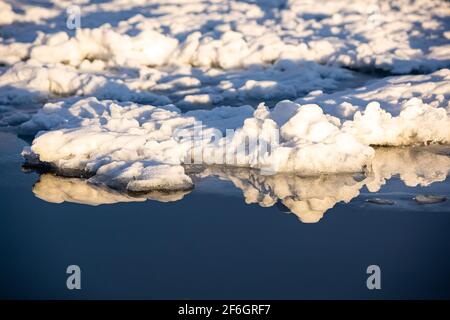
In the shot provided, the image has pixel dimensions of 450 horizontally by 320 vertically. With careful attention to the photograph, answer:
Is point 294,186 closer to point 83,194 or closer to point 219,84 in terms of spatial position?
point 83,194

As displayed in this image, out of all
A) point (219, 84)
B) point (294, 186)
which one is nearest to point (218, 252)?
point (294, 186)

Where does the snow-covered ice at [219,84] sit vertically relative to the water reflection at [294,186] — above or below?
above

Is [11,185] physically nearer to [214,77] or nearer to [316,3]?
[214,77]

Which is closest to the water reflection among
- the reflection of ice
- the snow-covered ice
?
the reflection of ice

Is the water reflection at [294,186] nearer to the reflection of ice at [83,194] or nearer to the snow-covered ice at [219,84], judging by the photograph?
the reflection of ice at [83,194]

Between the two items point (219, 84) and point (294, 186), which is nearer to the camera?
point (294, 186)

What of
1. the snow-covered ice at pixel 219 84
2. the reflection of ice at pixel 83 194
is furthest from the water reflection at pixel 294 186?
the snow-covered ice at pixel 219 84

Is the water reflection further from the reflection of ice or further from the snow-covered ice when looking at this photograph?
the snow-covered ice

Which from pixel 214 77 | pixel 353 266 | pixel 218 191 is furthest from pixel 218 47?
pixel 353 266
